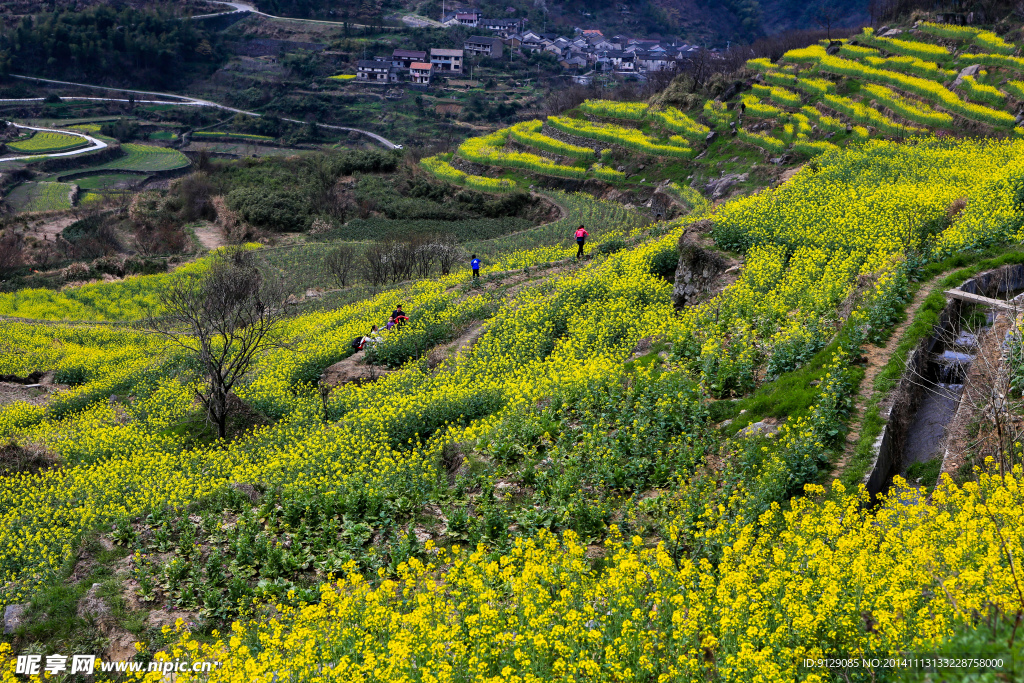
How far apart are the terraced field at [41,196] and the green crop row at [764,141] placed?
57058 millimetres

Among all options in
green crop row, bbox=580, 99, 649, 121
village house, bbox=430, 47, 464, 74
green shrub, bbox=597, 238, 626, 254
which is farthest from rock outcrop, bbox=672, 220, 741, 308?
village house, bbox=430, 47, 464, 74

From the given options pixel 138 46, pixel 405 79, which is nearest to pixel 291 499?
pixel 405 79

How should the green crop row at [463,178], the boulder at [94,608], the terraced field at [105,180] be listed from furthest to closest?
the terraced field at [105,180] → the green crop row at [463,178] → the boulder at [94,608]

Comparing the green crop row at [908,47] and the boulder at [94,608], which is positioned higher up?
the green crop row at [908,47]

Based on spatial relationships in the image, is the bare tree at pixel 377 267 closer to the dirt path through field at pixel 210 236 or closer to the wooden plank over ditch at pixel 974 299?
the dirt path through field at pixel 210 236

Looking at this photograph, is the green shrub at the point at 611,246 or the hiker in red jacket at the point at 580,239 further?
the hiker in red jacket at the point at 580,239

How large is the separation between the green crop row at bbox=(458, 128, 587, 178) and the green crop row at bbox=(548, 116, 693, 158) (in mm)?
3219

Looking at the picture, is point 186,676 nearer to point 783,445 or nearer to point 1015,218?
point 783,445

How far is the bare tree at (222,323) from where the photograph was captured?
59.8 feet

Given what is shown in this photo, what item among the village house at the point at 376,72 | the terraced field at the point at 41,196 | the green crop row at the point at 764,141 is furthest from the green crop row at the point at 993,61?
the village house at the point at 376,72

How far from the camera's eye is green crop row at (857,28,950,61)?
39.7m

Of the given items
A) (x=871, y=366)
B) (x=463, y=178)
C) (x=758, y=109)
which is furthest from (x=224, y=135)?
(x=871, y=366)

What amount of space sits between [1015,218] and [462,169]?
1783 inches

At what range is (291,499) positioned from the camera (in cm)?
1278
